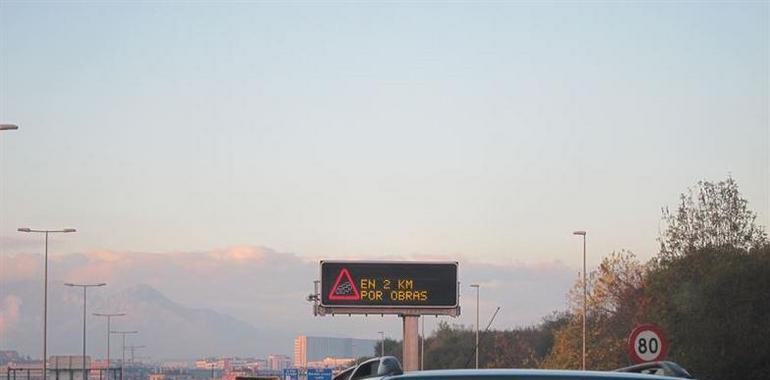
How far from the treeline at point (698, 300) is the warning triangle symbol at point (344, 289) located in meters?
10.4

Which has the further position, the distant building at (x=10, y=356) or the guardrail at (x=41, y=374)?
the distant building at (x=10, y=356)

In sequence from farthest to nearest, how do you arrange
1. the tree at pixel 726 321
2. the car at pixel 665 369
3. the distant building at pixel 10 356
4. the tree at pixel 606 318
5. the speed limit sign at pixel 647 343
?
1. the distant building at pixel 10 356
2. the tree at pixel 606 318
3. the tree at pixel 726 321
4. the speed limit sign at pixel 647 343
5. the car at pixel 665 369

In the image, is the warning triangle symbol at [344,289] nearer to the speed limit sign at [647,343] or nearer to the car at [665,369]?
the speed limit sign at [647,343]

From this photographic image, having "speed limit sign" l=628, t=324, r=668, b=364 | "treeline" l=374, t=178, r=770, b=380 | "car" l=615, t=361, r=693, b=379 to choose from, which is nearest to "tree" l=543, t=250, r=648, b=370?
"treeline" l=374, t=178, r=770, b=380

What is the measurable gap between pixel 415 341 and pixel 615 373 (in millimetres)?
47281

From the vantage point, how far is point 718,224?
64.1m

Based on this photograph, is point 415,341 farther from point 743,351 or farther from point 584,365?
point 584,365

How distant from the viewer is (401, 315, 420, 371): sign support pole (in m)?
52.4

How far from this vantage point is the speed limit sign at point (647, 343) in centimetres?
2845

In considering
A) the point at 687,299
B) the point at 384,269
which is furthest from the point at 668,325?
the point at 384,269

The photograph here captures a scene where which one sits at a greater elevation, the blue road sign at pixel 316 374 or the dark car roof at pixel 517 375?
the dark car roof at pixel 517 375

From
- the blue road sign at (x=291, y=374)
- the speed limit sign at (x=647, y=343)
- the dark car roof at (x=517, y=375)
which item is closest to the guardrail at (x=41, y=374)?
the blue road sign at (x=291, y=374)

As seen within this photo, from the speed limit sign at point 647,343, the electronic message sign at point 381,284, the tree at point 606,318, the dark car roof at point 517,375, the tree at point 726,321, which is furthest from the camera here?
the tree at point 606,318

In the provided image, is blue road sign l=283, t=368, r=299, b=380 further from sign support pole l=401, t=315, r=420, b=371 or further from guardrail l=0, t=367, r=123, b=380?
sign support pole l=401, t=315, r=420, b=371
